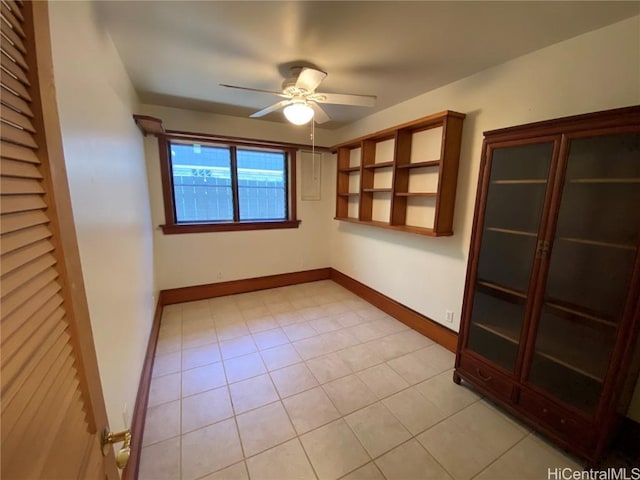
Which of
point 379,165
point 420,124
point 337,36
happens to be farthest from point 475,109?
point 337,36

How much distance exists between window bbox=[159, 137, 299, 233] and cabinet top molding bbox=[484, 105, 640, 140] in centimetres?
287

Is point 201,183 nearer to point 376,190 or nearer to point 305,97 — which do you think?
point 305,97

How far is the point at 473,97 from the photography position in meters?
2.29

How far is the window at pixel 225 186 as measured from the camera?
348cm

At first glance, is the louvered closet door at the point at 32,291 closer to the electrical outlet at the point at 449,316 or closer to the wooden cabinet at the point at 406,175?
the wooden cabinet at the point at 406,175

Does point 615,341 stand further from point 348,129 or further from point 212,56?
point 348,129

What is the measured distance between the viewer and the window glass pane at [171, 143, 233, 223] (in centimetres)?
352

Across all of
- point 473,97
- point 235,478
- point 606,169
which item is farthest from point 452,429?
point 473,97

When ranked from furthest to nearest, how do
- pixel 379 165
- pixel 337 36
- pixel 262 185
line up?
pixel 262 185
pixel 379 165
pixel 337 36

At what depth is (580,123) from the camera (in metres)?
1.44

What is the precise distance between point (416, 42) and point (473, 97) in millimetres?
820

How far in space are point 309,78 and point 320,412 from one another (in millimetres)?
2410

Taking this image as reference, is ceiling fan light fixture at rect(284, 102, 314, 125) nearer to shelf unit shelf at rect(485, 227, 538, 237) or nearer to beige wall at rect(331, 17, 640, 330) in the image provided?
beige wall at rect(331, 17, 640, 330)

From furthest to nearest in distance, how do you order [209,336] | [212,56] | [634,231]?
[209,336] < [212,56] < [634,231]
